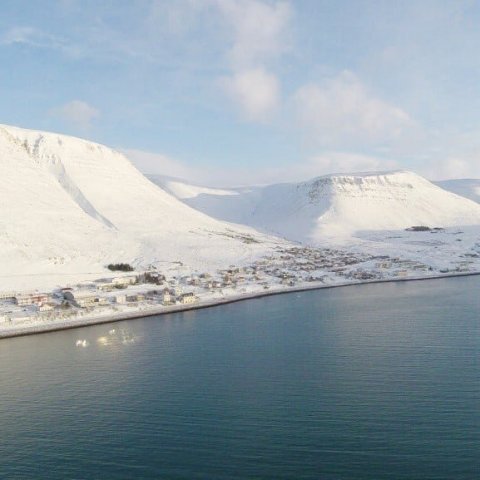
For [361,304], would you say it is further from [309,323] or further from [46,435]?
[46,435]

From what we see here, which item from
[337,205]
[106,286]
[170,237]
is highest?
[337,205]

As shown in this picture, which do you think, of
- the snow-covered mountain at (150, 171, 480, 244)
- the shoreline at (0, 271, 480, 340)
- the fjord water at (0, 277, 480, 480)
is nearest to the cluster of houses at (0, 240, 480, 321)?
Result: the shoreline at (0, 271, 480, 340)

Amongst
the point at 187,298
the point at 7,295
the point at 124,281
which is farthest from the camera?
the point at 124,281

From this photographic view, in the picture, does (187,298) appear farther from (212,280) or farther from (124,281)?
(212,280)

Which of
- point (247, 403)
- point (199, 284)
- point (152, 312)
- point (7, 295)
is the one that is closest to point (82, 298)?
point (152, 312)

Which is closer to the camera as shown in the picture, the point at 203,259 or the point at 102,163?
the point at 203,259

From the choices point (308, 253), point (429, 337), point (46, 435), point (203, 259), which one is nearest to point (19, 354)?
point (46, 435)
